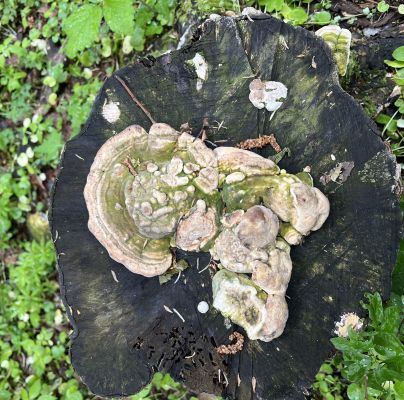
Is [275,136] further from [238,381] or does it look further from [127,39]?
[127,39]

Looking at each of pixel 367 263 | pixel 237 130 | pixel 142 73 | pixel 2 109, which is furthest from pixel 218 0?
pixel 2 109

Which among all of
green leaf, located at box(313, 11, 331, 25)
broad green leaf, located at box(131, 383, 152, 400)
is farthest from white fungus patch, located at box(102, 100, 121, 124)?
broad green leaf, located at box(131, 383, 152, 400)

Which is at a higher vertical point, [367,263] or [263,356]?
[367,263]

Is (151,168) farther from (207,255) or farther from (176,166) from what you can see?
(207,255)

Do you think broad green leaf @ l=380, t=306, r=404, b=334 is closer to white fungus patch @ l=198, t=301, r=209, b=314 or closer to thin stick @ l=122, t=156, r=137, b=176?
white fungus patch @ l=198, t=301, r=209, b=314

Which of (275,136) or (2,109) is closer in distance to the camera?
(275,136)
